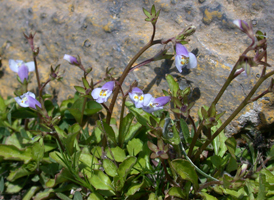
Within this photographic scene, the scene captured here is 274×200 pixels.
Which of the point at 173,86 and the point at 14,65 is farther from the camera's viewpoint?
the point at 14,65

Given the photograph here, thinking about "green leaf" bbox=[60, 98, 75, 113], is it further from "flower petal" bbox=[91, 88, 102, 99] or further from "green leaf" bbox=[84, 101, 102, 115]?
"flower petal" bbox=[91, 88, 102, 99]

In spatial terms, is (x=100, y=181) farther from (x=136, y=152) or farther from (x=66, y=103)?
(x=66, y=103)

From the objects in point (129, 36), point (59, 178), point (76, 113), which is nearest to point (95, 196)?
point (59, 178)

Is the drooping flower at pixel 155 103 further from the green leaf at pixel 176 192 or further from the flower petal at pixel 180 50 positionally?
the green leaf at pixel 176 192

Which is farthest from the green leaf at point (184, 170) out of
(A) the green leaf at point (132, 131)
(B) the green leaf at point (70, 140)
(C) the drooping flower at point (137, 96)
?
(B) the green leaf at point (70, 140)

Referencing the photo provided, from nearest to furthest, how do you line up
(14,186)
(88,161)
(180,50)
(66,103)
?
(180,50) → (88,161) → (14,186) → (66,103)

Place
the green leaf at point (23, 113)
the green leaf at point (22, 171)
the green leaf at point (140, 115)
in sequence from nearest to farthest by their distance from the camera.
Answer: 1. the green leaf at point (140, 115)
2. the green leaf at point (22, 171)
3. the green leaf at point (23, 113)
